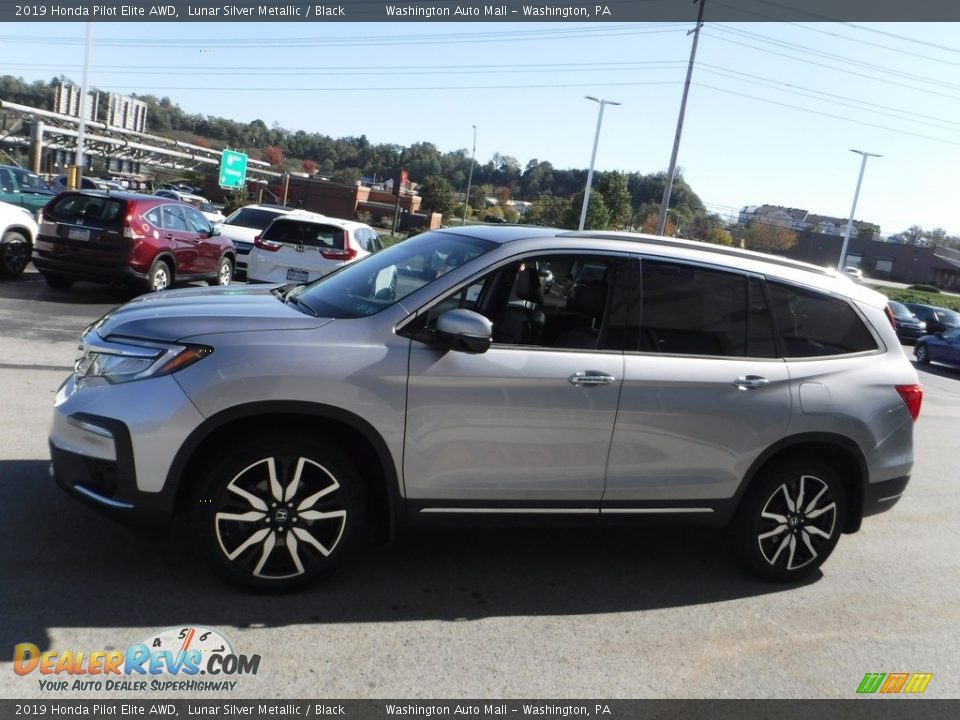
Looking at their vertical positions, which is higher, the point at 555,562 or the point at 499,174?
the point at 499,174

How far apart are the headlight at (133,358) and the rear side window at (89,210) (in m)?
9.29

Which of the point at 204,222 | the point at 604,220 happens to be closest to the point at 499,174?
the point at 604,220

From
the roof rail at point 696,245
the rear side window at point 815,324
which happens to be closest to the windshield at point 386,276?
the roof rail at point 696,245

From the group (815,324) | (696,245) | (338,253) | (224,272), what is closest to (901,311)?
(338,253)

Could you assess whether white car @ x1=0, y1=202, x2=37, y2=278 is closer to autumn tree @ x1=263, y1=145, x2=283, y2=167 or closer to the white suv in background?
the white suv in background

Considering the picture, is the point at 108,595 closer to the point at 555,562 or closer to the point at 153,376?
the point at 153,376

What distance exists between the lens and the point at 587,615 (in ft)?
14.3

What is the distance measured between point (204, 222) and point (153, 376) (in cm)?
1200

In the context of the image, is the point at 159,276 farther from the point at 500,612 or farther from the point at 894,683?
the point at 894,683

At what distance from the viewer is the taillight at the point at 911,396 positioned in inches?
200

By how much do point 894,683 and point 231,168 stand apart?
42502 millimetres

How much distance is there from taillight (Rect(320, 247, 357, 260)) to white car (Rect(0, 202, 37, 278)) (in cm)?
478

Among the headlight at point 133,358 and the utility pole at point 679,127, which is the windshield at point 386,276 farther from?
the utility pole at point 679,127
